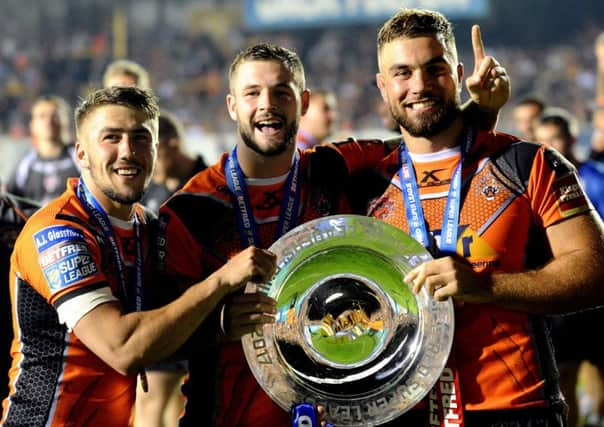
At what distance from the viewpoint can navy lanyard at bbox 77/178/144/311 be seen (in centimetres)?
266

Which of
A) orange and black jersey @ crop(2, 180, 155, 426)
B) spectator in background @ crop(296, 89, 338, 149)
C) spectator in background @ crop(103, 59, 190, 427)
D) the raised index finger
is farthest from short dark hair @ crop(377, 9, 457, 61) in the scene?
spectator in background @ crop(296, 89, 338, 149)

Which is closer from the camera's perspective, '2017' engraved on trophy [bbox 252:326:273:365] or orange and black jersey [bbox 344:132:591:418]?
'2017' engraved on trophy [bbox 252:326:273:365]

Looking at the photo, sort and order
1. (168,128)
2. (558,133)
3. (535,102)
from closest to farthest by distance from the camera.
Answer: (168,128)
(558,133)
(535,102)

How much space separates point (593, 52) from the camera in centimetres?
1841

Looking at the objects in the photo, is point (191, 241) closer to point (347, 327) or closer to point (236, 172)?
point (236, 172)

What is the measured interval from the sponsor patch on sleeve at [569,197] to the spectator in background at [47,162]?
447cm

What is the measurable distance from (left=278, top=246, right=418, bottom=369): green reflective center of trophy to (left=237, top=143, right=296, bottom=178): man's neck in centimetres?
50

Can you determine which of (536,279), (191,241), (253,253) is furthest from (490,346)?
(191,241)

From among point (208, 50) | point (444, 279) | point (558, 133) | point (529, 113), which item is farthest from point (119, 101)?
point (208, 50)

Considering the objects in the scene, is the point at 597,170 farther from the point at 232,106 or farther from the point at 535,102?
the point at 232,106

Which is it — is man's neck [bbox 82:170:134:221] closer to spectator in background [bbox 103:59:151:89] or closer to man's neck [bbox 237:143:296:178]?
man's neck [bbox 237:143:296:178]

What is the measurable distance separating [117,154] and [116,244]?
0.28 metres

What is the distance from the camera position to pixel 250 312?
2.39 meters

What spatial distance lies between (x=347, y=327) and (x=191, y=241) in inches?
22.5
